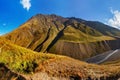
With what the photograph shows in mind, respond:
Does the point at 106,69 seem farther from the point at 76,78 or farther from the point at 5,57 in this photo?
the point at 5,57

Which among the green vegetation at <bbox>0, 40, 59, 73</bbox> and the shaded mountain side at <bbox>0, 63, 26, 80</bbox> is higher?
the green vegetation at <bbox>0, 40, 59, 73</bbox>

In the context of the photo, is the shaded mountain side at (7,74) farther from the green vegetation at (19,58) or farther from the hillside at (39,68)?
the green vegetation at (19,58)

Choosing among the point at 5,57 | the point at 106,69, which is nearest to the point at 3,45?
the point at 5,57

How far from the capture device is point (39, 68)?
36781 millimetres

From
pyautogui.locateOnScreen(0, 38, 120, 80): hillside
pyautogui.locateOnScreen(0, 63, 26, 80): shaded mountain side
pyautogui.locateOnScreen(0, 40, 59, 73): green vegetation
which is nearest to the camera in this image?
pyautogui.locateOnScreen(0, 63, 26, 80): shaded mountain side

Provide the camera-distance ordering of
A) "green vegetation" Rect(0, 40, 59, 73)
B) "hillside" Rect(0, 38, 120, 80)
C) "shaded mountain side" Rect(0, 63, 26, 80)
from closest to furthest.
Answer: "shaded mountain side" Rect(0, 63, 26, 80) < "hillside" Rect(0, 38, 120, 80) < "green vegetation" Rect(0, 40, 59, 73)

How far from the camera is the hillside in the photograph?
33531mm

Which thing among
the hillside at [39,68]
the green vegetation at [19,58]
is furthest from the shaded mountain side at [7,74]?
the green vegetation at [19,58]

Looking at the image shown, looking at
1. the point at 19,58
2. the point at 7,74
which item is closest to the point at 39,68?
the point at 19,58

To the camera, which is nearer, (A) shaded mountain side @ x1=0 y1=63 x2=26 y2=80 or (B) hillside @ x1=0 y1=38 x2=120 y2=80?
(A) shaded mountain side @ x1=0 y1=63 x2=26 y2=80

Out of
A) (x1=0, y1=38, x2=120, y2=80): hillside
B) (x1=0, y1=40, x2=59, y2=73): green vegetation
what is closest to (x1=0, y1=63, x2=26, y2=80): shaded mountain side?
(x1=0, y1=38, x2=120, y2=80): hillside

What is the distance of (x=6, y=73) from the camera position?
108 ft

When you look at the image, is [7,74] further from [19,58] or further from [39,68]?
[39,68]

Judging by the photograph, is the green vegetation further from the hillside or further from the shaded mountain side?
the shaded mountain side
